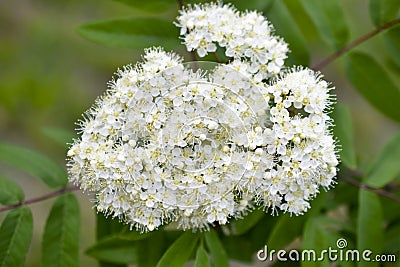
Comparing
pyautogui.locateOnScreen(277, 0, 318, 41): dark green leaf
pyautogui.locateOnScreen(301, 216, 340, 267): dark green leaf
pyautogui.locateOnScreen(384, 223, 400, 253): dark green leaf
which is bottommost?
pyautogui.locateOnScreen(301, 216, 340, 267): dark green leaf

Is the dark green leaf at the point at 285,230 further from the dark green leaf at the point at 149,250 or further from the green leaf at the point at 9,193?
the green leaf at the point at 9,193

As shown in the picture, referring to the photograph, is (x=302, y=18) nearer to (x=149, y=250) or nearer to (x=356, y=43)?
(x=356, y=43)

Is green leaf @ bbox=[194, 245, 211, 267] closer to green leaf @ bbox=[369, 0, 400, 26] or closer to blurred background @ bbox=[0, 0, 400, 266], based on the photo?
green leaf @ bbox=[369, 0, 400, 26]

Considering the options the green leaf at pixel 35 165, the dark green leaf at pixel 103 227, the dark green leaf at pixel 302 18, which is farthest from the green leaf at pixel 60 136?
the dark green leaf at pixel 302 18

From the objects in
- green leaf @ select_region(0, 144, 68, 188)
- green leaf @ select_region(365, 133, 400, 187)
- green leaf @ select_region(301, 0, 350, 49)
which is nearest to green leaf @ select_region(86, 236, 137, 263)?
green leaf @ select_region(0, 144, 68, 188)

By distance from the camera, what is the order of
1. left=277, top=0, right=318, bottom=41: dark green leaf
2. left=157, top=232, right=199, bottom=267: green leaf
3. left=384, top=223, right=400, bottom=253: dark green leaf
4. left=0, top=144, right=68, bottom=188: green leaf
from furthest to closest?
left=277, top=0, right=318, bottom=41: dark green leaf < left=384, top=223, right=400, bottom=253: dark green leaf < left=0, top=144, right=68, bottom=188: green leaf < left=157, top=232, right=199, bottom=267: green leaf
